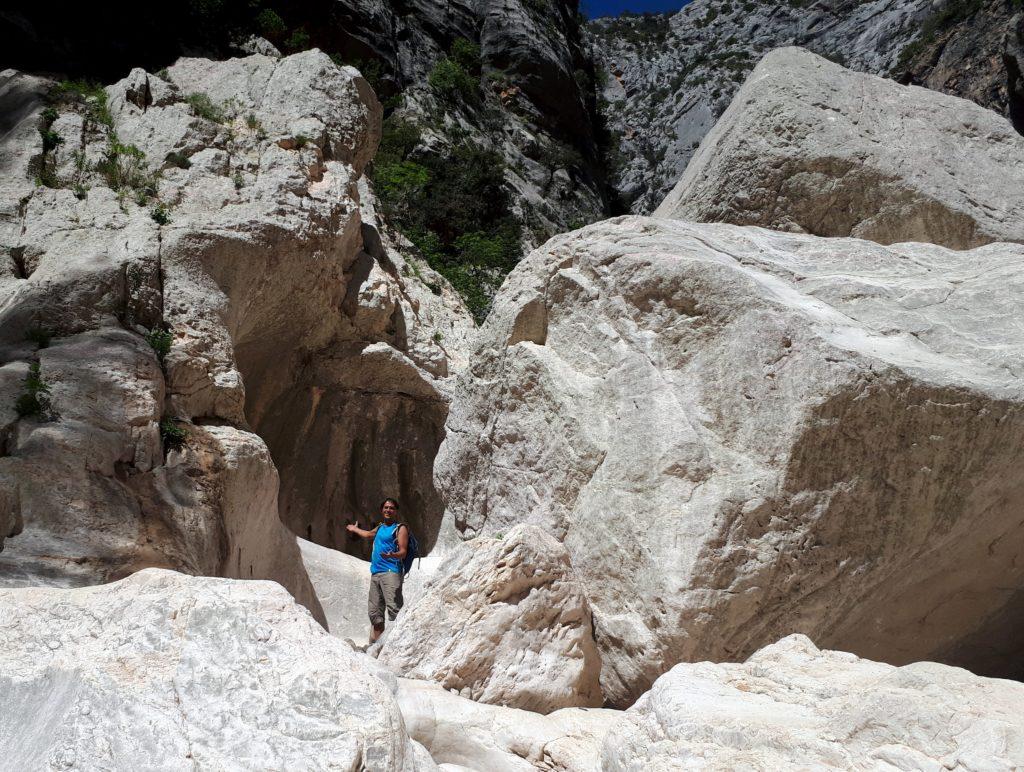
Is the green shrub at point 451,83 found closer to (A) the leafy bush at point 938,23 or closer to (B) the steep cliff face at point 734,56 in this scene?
(B) the steep cliff face at point 734,56

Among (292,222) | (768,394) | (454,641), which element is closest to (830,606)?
(768,394)

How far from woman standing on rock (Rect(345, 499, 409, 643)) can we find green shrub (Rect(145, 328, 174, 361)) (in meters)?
2.58

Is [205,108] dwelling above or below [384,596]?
above

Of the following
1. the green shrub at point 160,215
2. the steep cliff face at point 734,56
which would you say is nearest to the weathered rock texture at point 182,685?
the green shrub at point 160,215

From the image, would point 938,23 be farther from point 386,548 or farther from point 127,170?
point 386,548

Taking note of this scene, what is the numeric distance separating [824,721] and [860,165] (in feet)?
18.9

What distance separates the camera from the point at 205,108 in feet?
35.3

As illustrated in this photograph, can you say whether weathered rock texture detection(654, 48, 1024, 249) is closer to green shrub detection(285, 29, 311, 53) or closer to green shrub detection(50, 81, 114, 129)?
green shrub detection(50, 81, 114, 129)

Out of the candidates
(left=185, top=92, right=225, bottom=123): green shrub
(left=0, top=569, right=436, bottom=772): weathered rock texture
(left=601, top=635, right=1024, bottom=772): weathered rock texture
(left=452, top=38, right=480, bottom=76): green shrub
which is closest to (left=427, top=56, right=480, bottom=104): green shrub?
(left=452, top=38, right=480, bottom=76): green shrub

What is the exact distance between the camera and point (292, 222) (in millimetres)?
9609

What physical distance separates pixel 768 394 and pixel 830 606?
134 centimetres

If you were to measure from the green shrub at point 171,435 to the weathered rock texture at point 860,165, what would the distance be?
5272 millimetres

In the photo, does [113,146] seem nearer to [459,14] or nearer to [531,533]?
[531,533]

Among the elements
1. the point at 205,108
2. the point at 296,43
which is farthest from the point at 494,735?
the point at 296,43
